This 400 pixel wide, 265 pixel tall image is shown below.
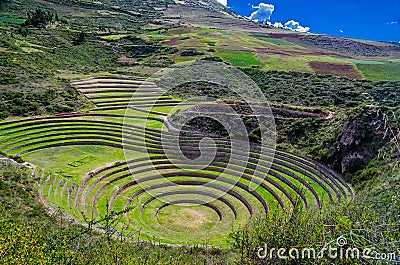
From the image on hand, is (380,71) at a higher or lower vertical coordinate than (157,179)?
higher

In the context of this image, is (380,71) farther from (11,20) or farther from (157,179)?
(11,20)

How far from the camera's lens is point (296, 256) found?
8.40m

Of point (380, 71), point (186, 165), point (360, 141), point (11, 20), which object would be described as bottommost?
point (186, 165)

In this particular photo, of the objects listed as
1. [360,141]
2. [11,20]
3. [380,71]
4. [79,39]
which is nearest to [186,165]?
[360,141]

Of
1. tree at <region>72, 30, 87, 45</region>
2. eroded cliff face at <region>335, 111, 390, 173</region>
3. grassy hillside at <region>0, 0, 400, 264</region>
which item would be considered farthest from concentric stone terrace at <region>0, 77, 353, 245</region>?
tree at <region>72, 30, 87, 45</region>

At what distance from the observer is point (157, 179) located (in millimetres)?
26578

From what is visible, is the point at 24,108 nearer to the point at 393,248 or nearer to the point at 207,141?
the point at 207,141

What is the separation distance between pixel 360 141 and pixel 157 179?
17.4 meters

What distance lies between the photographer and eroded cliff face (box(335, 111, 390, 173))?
25.5 metres

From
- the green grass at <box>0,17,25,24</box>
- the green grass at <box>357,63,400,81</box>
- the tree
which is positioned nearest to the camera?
the green grass at <box>357,63,400,81</box>

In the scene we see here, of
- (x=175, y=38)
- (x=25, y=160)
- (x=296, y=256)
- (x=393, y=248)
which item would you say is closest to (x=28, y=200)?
(x=25, y=160)

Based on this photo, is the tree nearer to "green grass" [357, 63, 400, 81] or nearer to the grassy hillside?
the grassy hillside

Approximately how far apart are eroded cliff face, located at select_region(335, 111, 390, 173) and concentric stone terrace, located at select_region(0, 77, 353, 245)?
1655 millimetres

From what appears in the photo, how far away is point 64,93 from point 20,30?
37.1 m
